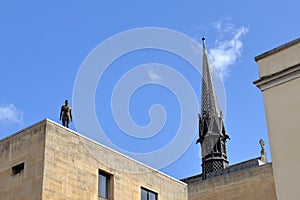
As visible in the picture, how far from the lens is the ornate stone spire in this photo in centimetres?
6988

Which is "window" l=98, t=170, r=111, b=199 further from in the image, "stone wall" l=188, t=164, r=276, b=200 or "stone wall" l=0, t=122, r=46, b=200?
"stone wall" l=188, t=164, r=276, b=200

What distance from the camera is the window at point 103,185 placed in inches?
1253

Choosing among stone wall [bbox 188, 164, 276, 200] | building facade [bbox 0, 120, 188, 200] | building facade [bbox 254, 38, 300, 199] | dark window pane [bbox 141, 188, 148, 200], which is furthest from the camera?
stone wall [bbox 188, 164, 276, 200]

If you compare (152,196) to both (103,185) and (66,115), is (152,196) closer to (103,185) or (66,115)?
(103,185)

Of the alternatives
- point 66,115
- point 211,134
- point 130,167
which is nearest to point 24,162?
point 66,115

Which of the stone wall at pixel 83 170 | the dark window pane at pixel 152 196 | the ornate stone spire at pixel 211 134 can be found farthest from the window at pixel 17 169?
the ornate stone spire at pixel 211 134

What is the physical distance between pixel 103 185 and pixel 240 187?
16.5m

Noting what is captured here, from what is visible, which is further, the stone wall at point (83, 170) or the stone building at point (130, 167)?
the stone wall at point (83, 170)

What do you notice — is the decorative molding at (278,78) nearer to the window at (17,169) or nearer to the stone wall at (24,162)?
the stone wall at (24,162)

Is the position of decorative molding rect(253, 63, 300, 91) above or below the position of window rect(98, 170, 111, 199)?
below

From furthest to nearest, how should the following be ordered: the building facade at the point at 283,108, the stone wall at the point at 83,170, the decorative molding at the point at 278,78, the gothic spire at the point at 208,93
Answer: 1. the gothic spire at the point at 208,93
2. the stone wall at the point at 83,170
3. the decorative molding at the point at 278,78
4. the building facade at the point at 283,108

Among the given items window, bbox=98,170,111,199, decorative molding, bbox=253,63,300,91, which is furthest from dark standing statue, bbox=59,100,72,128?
decorative molding, bbox=253,63,300,91

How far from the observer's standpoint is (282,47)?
18.8 metres

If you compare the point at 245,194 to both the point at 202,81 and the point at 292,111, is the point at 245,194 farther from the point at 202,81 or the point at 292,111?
the point at 202,81
